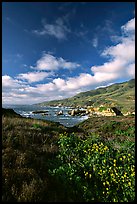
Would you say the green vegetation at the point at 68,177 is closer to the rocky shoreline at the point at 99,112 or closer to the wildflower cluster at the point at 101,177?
the wildflower cluster at the point at 101,177

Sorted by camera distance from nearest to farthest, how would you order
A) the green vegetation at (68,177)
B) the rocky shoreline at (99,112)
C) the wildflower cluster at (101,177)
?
the green vegetation at (68,177) < the wildflower cluster at (101,177) < the rocky shoreline at (99,112)

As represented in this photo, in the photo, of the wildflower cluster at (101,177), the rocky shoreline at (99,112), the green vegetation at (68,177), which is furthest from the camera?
the rocky shoreline at (99,112)

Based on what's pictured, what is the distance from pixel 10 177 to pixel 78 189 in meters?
1.72

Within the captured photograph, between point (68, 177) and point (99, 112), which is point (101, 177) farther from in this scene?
point (99, 112)

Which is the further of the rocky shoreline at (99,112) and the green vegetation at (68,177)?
the rocky shoreline at (99,112)

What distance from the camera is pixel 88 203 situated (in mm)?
4383

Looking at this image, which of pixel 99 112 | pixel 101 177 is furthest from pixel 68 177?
pixel 99 112

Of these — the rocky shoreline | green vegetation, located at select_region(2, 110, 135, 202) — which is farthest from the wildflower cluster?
the rocky shoreline

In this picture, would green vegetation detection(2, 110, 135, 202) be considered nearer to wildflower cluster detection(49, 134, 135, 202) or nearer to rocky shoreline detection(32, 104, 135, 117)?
wildflower cluster detection(49, 134, 135, 202)

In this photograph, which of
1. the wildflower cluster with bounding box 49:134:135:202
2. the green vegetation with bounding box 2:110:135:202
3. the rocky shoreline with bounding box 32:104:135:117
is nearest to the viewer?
the green vegetation with bounding box 2:110:135:202

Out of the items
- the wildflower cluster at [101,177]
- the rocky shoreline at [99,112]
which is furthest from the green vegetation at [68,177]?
the rocky shoreline at [99,112]

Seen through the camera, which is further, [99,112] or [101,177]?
[99,112]

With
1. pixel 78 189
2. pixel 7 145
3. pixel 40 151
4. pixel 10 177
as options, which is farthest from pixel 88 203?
pixel 7 145

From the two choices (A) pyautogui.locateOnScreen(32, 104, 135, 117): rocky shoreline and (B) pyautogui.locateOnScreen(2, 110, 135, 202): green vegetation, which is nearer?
(B) pyautogui.locateOnScreen(2, 110, 135, 202): green vegetation
